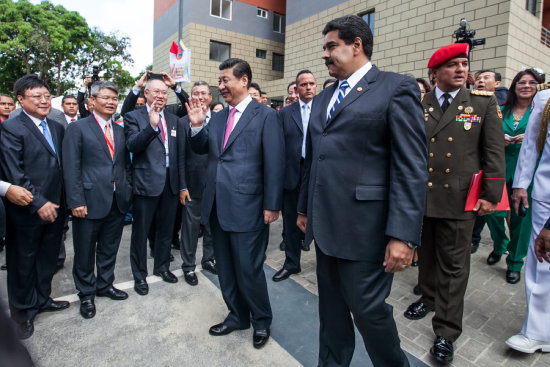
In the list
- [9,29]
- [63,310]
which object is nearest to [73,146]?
[63,310]

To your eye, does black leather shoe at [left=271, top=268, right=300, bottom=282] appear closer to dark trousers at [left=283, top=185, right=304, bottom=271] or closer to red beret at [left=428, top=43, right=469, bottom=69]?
dark trousers at [left=283, top=185, right=304, bottom=271]

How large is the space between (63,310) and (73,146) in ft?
4.95

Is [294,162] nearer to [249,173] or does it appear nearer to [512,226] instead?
[249,173]

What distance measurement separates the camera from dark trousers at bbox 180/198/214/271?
380 centimetres

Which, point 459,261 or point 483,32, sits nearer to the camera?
point 459,261

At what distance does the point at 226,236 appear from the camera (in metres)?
2.73

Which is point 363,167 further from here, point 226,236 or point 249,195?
point 226,236

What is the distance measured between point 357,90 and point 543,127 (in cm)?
177

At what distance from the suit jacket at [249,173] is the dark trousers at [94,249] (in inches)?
48.5

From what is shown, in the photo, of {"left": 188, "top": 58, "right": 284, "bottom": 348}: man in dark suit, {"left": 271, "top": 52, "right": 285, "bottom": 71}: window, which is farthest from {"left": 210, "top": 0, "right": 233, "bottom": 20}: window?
{"left": 188, "top": 58, "right": 284, "bottom": 348}: man in dark suit

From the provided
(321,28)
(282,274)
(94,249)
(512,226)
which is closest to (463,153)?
(512,226)

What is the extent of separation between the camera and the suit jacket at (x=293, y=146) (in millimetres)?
3877

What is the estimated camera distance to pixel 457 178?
2.57m

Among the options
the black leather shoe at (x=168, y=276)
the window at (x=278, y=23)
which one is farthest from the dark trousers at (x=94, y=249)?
the window at (x=278, y=23)
